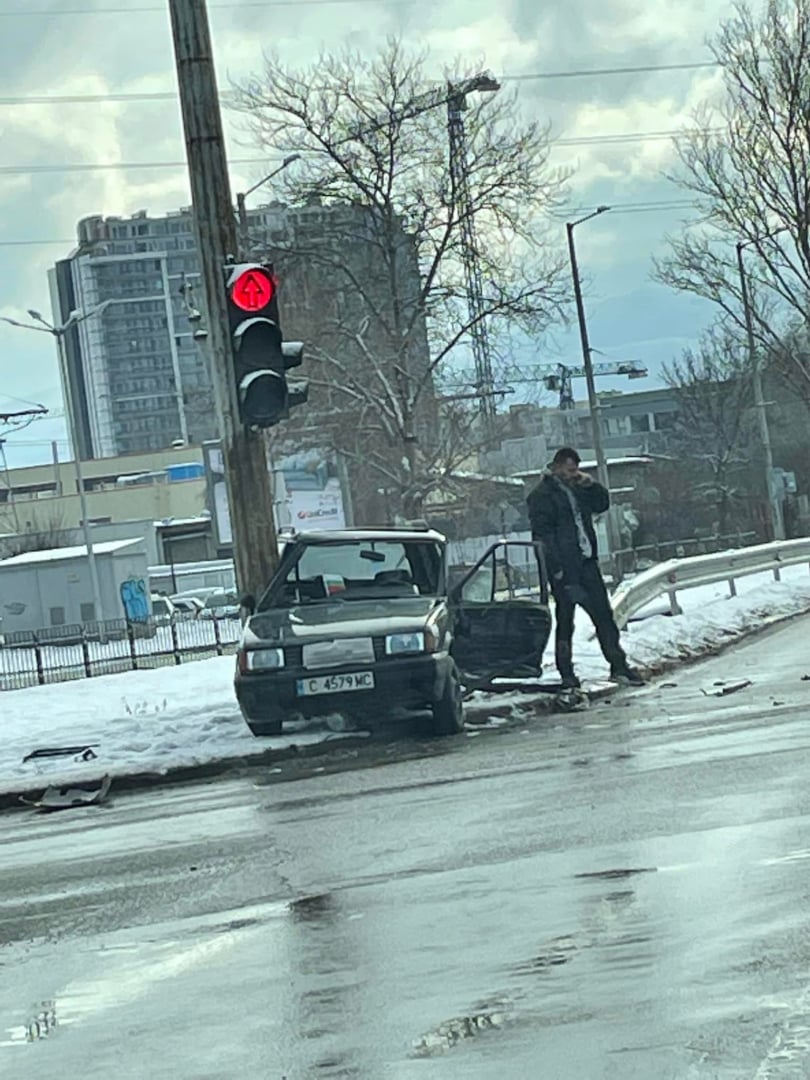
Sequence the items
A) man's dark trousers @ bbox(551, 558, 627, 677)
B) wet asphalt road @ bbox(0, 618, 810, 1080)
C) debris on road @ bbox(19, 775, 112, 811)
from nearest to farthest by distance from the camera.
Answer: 1. wet asphalt road @ bbox(0, 618, 810, 1080)
2. debris on road @ bbox(19, 775, 112, 811)
3. man's dark trousers @ bbox(551, 558, 627, 677)

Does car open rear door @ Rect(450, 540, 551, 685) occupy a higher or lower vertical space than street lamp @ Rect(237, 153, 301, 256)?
lower

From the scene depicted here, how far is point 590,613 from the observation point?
50.8 ft

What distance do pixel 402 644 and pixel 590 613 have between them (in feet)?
10.4

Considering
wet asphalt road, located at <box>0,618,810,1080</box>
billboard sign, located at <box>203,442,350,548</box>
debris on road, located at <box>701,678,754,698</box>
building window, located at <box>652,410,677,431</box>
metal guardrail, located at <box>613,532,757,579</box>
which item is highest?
building window, located at <box>652,410,677,431</box>

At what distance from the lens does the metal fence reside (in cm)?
3609

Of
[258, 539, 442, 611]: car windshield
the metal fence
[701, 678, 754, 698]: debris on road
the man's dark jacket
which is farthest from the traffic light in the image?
the metal fence

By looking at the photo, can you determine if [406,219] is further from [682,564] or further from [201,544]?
[201,544]

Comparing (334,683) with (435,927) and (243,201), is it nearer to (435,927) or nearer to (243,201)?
(435,927)

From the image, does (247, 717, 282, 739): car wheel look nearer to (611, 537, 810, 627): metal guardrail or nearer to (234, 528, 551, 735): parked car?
(234, 528, 551, 735): parked car

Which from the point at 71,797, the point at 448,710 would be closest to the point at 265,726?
the point at 448,710

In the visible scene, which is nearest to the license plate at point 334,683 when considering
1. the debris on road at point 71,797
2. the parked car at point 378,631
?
the parked car at point 378,631

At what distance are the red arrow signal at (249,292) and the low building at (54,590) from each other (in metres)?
50.9

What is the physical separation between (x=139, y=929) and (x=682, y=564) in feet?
55.7

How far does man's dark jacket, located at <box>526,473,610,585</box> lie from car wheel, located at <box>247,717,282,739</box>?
3.25 m
